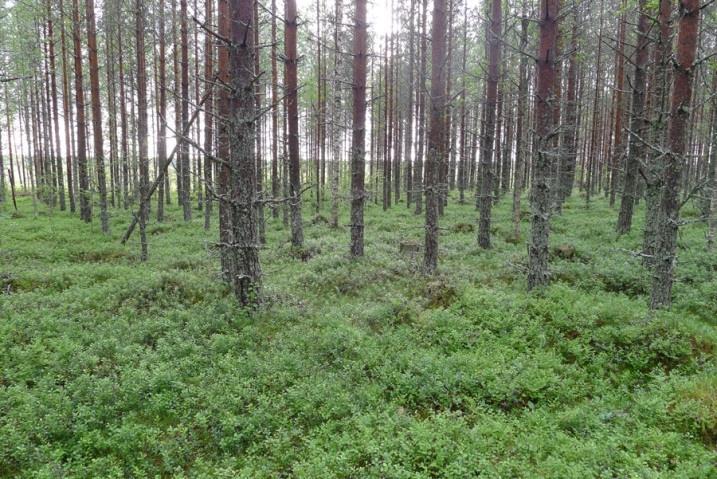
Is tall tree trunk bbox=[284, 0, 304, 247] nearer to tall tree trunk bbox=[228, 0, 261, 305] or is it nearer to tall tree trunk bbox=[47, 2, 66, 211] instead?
tall tree trunk bbox=[228, 0, 261, 305]

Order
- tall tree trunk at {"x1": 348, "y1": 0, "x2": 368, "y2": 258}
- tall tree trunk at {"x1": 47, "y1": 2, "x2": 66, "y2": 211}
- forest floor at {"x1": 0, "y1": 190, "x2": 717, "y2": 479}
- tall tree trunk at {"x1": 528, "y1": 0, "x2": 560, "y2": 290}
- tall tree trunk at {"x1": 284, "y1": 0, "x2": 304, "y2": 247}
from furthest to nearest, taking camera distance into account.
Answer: tall tree trunk at {"x1": 47, "y1": 2, "x2": 66, "y2": 211} → tall tree trunk at {"x1": 284, "y1": 0, "x2": 304, "y2": 247} → tall tree trunk at {"x1": 348, "y1": 0, "x2": 368, "y2": 258} → tall tree trunk at {"x1": 528, "y1": 0, "x2": 560, "y2": 290} → forest floor at {"x1": 0, "y1": 190, "x2": 717, "y2": 479}

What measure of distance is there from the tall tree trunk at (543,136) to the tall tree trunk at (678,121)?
200cm

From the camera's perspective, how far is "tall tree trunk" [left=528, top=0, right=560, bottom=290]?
8.47 meters

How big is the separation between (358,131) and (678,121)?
7771mm

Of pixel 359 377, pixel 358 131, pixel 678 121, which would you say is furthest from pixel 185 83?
pixel 678 121

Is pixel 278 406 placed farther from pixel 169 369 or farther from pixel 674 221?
pixel 674 221

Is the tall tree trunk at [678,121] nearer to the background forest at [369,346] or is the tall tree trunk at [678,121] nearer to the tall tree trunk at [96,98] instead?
the background forest at [369,346]

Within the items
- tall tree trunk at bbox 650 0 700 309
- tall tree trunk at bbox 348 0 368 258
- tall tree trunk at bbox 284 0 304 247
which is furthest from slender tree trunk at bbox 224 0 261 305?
tall tree trunk at bbox 650 0 700 309

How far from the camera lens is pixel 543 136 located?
27.9 ft

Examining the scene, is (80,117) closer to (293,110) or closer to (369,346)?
(293,110)

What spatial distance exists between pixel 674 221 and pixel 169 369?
29.0ft

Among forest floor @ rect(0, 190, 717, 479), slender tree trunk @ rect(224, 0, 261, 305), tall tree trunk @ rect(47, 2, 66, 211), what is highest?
tall tree trunk @ rect(47, 2, 66, 211)

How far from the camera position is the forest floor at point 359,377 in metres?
4.55

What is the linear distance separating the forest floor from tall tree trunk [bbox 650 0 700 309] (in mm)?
1556
